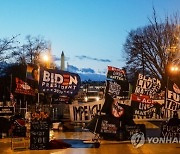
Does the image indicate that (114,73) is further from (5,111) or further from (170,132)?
(5,111)

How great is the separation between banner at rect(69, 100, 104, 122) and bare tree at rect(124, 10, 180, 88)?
14.9 meters

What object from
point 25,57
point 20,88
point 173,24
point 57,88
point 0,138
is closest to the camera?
point 57,88

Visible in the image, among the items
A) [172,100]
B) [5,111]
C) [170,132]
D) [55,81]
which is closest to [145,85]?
[172,100]

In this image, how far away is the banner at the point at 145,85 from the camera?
2200 cm

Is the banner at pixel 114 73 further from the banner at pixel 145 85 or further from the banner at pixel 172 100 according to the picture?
the banner at pixel 172 100

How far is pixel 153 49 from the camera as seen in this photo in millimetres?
58594

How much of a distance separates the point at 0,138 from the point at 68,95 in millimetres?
4842

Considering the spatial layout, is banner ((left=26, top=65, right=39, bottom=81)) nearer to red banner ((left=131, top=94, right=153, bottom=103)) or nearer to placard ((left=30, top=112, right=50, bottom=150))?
placard ((left=30, top=112, right=50, bottom=150))

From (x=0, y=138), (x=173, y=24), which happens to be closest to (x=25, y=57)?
(x=173, y=24)

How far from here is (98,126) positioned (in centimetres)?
2186

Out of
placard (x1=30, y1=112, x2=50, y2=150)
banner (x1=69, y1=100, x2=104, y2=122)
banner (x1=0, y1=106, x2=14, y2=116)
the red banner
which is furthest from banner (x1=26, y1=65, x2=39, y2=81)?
banner (x1=69, y1=100, x2=104, y2=122)

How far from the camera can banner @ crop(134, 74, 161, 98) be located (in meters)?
22.0

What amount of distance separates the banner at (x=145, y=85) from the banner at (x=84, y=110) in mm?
5100

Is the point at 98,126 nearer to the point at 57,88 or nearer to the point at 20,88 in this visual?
the point at 57,88
